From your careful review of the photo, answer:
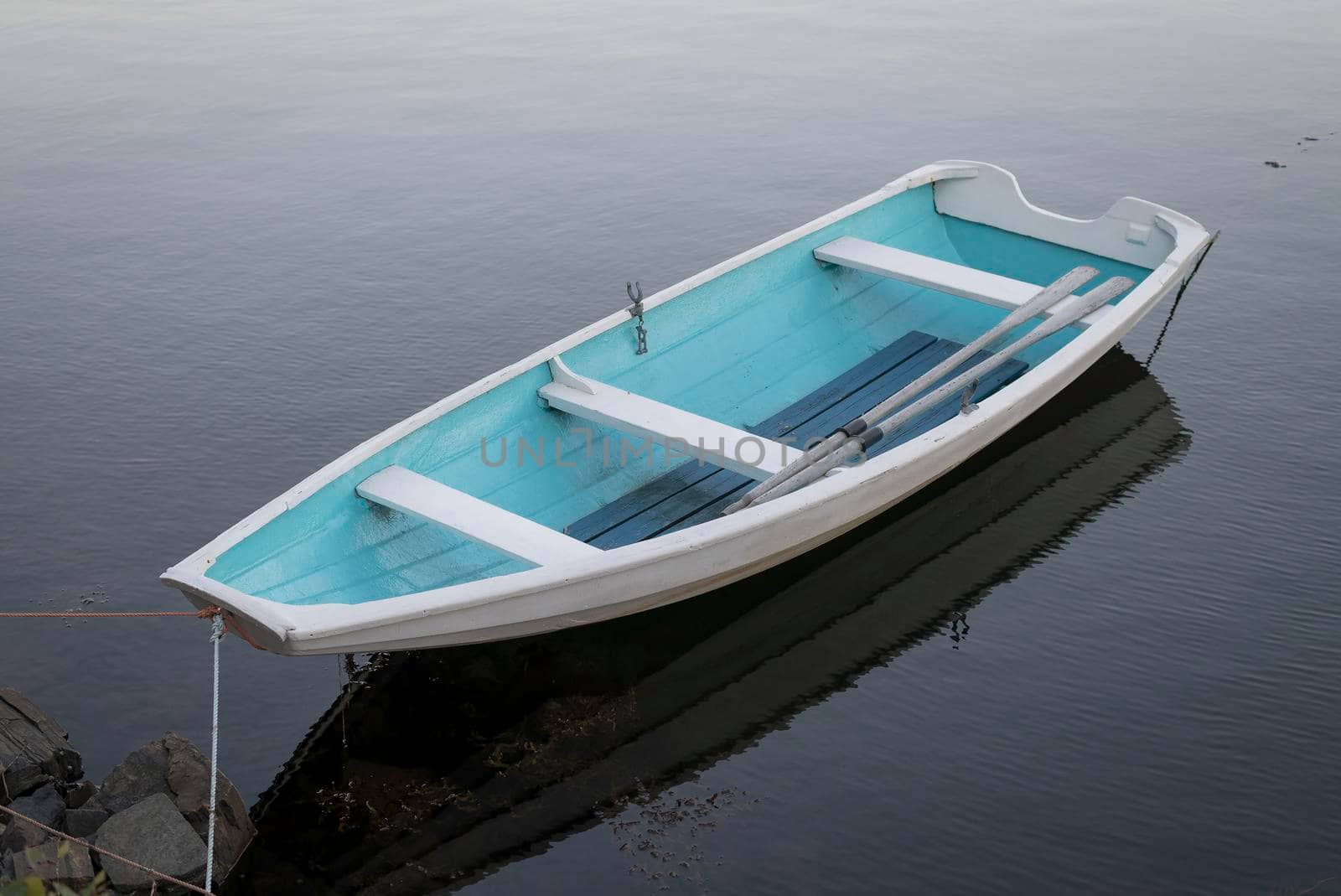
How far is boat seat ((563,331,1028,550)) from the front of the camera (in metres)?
7.11

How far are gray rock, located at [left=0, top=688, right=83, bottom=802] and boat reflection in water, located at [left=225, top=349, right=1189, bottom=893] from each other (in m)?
0.86

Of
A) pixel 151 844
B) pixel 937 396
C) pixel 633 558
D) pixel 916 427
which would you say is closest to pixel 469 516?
pixel 633 558

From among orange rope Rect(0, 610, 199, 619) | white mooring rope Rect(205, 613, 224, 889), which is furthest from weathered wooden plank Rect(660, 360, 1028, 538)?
orange rope Rect(0, 610, 199, 619)

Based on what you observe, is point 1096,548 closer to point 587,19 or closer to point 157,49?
point 587,19

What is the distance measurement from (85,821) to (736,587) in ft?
10.5

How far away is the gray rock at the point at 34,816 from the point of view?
536 centimetres

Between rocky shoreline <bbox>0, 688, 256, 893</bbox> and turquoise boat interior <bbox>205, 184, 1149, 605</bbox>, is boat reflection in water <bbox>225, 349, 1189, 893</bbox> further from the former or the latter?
turquoise boat interior <bbox>205, 184, 1149, 605</bbox>

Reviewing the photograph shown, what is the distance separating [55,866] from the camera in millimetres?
5066

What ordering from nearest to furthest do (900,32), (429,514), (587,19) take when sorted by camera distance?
(429,514), (900,32), (587,19)

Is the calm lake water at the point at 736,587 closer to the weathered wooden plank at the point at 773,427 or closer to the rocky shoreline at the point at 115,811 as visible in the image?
the rocky shoreline at the point at 115,811

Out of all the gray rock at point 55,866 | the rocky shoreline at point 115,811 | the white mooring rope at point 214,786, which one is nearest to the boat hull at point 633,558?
the white mooring rope at point 214,786

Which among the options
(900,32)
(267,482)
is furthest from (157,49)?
(267,482)

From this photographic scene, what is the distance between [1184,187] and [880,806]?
807 cm

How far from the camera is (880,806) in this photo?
19.3 feet
